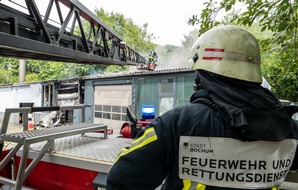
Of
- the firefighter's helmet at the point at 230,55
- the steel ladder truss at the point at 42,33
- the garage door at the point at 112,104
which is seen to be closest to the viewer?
the firefighter's helmet at the point at 230,55

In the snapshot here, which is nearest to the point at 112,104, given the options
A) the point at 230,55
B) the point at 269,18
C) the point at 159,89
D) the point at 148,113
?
the point at 159,89

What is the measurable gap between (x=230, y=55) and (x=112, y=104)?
11.6 m

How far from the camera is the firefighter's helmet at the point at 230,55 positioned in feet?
3.80

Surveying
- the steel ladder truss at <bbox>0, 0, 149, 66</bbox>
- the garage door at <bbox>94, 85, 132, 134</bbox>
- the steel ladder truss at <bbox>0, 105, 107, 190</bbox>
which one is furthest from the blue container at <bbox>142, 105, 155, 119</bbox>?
the garage door at <bbox>94, 85, 132, 134</bbox>

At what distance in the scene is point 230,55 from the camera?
47.4 inches

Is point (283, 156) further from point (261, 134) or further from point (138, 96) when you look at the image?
point (138, 96)

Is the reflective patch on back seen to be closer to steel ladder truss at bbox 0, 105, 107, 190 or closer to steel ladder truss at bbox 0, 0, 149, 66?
steel ladder truss at bbox 0, 105, 107, 190

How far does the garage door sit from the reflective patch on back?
10.6m

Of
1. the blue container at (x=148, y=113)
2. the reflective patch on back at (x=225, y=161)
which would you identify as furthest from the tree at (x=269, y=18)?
the blue container at (x=148, y=113)

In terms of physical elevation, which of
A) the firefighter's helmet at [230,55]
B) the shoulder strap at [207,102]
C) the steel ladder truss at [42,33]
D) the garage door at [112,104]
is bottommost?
the garage door at [112,104]

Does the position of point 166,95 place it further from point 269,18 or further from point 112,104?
point 269,18

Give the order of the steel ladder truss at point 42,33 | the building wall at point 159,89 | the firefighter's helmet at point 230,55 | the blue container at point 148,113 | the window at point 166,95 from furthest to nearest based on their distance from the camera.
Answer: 1. the window at point 166,95
2. the building wall at point 159,89
3. the blue container at point 148,113
4. the steel ladder truss at point 42,33
5. the firefighter's helmet at point 230,55

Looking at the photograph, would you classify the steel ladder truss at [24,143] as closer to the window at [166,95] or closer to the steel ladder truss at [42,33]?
the steel ladder truss at [42,33]

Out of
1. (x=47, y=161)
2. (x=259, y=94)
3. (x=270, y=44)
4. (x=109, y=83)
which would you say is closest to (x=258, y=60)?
(x=259, y=94)
